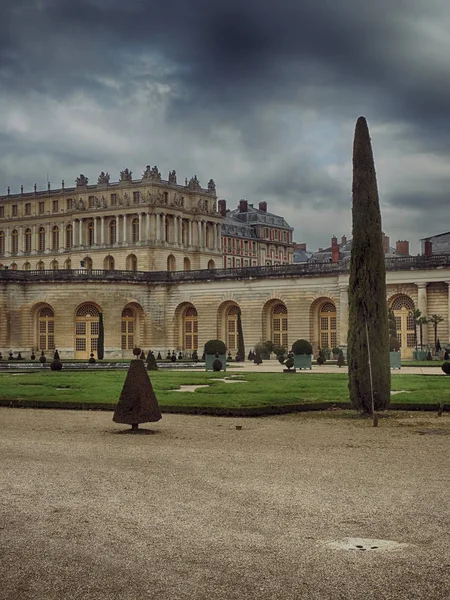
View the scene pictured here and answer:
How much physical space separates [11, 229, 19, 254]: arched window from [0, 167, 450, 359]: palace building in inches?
409

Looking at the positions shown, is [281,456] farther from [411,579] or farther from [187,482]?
[411,579]

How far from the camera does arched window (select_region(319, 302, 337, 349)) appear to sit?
197 feet

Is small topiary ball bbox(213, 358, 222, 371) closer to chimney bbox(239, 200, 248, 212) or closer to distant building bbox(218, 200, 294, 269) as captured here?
distant building bbox(218, 200, 294, 269)

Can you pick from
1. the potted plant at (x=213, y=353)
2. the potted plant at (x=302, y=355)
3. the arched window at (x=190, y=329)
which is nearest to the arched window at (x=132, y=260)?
the arched window at (x=190, y=329)

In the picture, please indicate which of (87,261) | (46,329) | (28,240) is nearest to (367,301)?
(46,329)

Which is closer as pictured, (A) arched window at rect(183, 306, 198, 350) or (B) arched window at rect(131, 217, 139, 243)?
(A) arched window at rect(183, 306, 198, 350)

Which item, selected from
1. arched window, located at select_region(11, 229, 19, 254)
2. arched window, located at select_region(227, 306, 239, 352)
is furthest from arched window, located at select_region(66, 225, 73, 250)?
arched window, located at select_region(227, 306, 239, 352)

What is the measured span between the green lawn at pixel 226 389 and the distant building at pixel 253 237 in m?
76.3

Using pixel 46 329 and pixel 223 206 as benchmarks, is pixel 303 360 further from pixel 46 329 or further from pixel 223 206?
pixel 223 206

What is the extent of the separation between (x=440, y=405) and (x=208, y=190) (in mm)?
72768

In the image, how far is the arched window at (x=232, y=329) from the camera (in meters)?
63.7

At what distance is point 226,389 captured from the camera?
27.4m

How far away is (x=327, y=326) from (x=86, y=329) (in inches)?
647

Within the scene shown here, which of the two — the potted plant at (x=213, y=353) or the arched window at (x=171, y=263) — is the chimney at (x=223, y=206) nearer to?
the arched window at (x=171, y=263)
